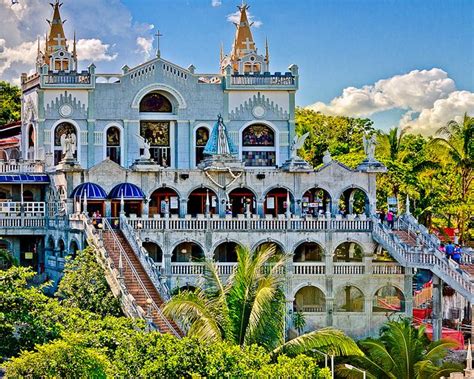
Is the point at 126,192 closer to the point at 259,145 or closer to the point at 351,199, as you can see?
the point at 259,145

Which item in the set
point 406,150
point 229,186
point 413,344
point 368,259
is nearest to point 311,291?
point 368,259

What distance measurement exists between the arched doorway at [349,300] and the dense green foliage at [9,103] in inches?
1590

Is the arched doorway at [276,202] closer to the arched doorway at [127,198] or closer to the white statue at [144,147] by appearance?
the white statue at [144,147]

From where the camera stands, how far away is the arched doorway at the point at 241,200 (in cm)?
6206

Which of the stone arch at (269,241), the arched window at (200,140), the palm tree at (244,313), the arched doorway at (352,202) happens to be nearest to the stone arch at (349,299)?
the stone arch at (269,241)

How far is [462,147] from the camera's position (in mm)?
72750

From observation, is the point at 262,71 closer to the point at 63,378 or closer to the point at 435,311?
the point at 435,311

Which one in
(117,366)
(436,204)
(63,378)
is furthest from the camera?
(436,204)

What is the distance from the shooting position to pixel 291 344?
3725 cm

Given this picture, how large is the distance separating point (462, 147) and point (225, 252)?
2078 cm

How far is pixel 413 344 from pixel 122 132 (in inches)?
1039

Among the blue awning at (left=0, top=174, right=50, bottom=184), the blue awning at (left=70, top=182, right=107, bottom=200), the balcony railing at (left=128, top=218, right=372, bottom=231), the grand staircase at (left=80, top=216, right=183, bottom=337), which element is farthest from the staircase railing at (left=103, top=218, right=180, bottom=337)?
the blue awning at (left=0, top=174, right=50, bottom=184)

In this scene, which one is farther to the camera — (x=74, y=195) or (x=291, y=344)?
(x=74, y=195)

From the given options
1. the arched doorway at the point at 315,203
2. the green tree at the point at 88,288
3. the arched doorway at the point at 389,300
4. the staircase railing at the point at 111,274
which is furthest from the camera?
the arched doorway at the point at 315,203
